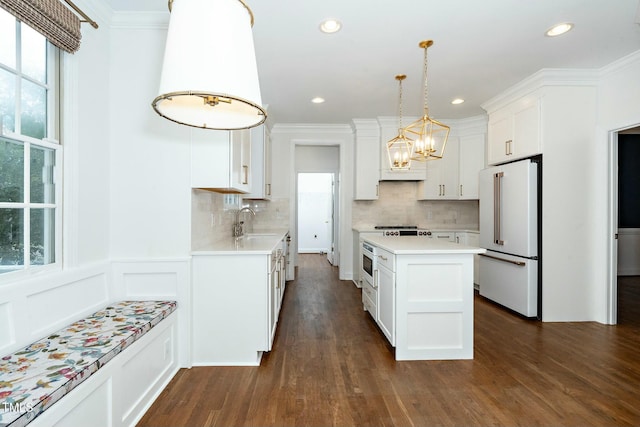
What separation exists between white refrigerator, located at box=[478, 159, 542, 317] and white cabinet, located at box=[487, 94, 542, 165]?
0.19 m

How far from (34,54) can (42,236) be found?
996 mm

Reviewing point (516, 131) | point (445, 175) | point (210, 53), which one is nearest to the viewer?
point (210, 53)

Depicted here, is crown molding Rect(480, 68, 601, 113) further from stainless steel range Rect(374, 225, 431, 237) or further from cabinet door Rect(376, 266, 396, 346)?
cabinet door Rect(376, 266, 396, 346)

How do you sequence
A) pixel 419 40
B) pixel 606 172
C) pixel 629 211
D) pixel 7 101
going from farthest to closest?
pixel 629 211
pixel 606 172
pixel 419 40
pixel 7 101

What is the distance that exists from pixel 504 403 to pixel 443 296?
Result: 782mm

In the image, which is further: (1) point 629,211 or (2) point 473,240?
(1) point 629,211

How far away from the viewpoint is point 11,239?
156 centimetres

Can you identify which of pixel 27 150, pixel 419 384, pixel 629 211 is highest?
pixel 27 150

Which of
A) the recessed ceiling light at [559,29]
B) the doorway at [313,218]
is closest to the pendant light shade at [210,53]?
the recessed ceiling light at [559,29]

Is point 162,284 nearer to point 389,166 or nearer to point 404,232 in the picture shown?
point 404,232

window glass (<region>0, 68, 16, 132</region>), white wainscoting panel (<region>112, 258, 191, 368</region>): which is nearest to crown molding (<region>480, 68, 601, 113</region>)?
white wainscoting panel (<region>112, 258, 191, 368</region>)

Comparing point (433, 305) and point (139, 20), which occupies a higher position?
point (139, 20)

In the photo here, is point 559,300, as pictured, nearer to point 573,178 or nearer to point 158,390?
point 573,178

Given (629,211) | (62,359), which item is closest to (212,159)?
(62,359)
